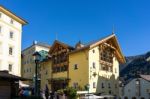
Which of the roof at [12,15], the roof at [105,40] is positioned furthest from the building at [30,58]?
the roof at [105,40]

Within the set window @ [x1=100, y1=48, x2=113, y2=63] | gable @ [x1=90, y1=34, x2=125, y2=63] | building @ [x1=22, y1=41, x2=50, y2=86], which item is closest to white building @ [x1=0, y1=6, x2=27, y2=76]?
gable @ [x1=90, y1=34, x2=125, y2=63]

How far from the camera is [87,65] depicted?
2114 inches

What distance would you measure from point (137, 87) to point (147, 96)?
4.22 meters

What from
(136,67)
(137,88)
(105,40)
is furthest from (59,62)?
(136,67)

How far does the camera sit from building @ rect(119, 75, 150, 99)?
73.3 meters

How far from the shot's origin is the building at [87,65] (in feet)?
177

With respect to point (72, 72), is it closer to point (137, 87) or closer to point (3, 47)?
point (3, 47)

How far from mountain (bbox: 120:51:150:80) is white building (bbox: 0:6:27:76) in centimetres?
4483

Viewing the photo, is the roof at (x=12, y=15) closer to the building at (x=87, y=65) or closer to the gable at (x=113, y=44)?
the building at (x=87, y=65)

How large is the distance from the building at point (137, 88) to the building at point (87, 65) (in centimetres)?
1233

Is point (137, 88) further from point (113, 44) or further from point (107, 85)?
point (107, 85)

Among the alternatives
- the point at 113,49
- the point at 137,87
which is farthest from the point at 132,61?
the point at 113,49

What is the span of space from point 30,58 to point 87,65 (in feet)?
83.2

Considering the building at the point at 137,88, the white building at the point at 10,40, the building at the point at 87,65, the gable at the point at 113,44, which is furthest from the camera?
the building at the point at 137,88
